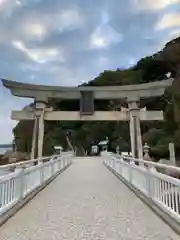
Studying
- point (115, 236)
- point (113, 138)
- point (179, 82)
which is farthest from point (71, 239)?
point (113, 138)

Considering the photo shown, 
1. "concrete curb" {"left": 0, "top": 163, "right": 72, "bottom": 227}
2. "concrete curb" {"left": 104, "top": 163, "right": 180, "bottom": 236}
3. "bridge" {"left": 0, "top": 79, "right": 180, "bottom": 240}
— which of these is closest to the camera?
"bridge" {"left": 0, "top": 79, "right": 180, "bottom": 240}

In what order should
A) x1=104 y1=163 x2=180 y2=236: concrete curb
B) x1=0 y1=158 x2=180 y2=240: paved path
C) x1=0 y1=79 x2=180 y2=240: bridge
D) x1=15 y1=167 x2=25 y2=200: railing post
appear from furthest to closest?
x1=15 y1=167 x2=25 y2=200: railing post < x1=104 y1=163 x2=180 y2=236: concrete curb < x1=0 y1=79 x2=180 y2=240: bridge < x1=0 y1=158 x2=180 y2=240: paved path

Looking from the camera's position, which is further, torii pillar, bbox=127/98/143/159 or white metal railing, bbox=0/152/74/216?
torii pillar, bbox=127/98/143/159

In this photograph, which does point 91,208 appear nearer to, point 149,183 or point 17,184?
point 149,183

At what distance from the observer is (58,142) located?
45469mm

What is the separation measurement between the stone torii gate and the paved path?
14575 millimetres

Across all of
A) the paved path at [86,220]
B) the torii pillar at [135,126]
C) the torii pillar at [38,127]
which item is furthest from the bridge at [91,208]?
the torii pillar at [135,126]

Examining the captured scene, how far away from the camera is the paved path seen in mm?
4559

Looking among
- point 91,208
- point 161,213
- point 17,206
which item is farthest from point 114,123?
point 161,213

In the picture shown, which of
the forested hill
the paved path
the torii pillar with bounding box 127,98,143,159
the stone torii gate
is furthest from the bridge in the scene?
the forested hill

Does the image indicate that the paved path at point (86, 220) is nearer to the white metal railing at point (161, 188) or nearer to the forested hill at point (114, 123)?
the white metal railing at point (161, 188)

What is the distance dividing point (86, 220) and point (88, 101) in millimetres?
17785

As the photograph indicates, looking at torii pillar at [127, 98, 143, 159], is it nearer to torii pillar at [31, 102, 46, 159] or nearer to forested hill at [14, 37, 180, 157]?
torii pillar at [31, 102, 46, 159]

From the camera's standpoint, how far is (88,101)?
2308 centimetres
